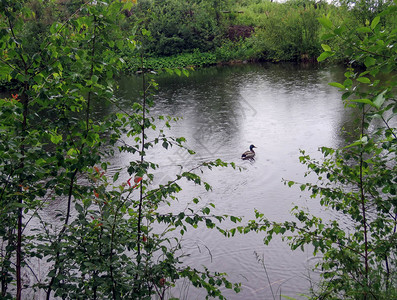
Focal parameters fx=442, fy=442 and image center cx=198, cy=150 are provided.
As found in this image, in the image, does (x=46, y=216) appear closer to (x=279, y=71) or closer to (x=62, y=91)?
(x=62, y=91)

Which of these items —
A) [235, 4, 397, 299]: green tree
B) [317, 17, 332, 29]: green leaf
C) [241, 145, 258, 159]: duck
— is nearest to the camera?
[317, 17, 332, 29]: green leaf

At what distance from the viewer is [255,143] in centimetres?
1198

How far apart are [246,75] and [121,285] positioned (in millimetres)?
24384

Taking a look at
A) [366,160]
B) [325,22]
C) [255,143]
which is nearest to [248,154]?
[255,143]

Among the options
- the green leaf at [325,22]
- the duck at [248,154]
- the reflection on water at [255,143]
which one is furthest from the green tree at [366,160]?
the duck at [248,154]

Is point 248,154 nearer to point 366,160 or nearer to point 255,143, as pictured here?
point 255,143

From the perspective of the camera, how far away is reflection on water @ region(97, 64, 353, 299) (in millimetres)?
6004

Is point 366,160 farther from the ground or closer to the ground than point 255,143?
closer to the ground

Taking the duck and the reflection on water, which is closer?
the reflection on water

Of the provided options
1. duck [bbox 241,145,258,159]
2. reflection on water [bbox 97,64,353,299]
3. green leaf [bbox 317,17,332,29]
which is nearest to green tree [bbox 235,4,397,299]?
green leaf [bbox 317,17,332,29]

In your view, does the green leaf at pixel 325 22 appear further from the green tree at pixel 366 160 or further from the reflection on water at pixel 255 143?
the reflection on water at pixel 255 143

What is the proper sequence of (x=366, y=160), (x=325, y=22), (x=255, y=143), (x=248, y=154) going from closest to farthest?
(x=325, y=22)
(x=366, y=160)
(x=248, y=154)
(x=255, y=143)

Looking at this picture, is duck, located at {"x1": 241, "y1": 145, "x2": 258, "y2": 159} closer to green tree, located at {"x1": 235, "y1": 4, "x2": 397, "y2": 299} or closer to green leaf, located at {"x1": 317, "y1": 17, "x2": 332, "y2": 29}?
green tree, located at {"x1": 235, "y1": 4, "x2": 397, "y2": 299}

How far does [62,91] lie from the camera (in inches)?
109
